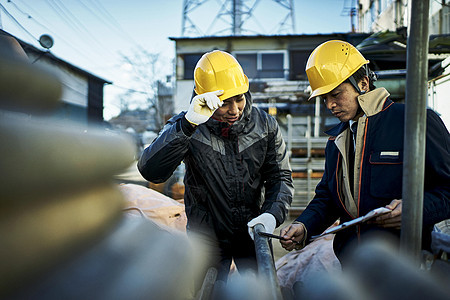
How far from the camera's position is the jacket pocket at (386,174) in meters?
1.34

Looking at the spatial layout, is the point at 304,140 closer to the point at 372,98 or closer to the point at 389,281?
the point at 372,98

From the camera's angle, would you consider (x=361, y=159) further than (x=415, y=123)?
Yes

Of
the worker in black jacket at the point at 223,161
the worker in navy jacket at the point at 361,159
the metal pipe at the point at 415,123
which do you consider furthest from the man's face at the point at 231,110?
the metal pipe at the point at 415,123

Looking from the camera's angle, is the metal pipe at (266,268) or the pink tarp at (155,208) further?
the pink tarp at (155,208)

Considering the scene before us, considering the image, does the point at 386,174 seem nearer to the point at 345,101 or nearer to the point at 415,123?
the point at 345,101

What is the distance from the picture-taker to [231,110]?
5.99 ft

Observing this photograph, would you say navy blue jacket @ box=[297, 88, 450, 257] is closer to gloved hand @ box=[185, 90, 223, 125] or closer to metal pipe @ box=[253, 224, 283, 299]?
metal pipe @ box=[253, 224, 283, 299]

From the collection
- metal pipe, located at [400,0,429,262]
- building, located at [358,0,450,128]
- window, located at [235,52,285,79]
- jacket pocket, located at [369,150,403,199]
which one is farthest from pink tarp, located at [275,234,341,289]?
window, located at [235,52,285,79]

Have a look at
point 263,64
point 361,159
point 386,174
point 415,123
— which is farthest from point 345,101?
point 263,64

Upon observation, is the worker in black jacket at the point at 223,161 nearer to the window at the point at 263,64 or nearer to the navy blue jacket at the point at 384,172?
the navy blue jacket at the point at 384,172

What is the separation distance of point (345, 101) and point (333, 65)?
0.19 metres

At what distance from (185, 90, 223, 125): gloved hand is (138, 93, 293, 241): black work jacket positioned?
5cm

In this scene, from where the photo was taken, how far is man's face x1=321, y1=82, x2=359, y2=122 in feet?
5.13

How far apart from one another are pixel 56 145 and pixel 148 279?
0.49m
